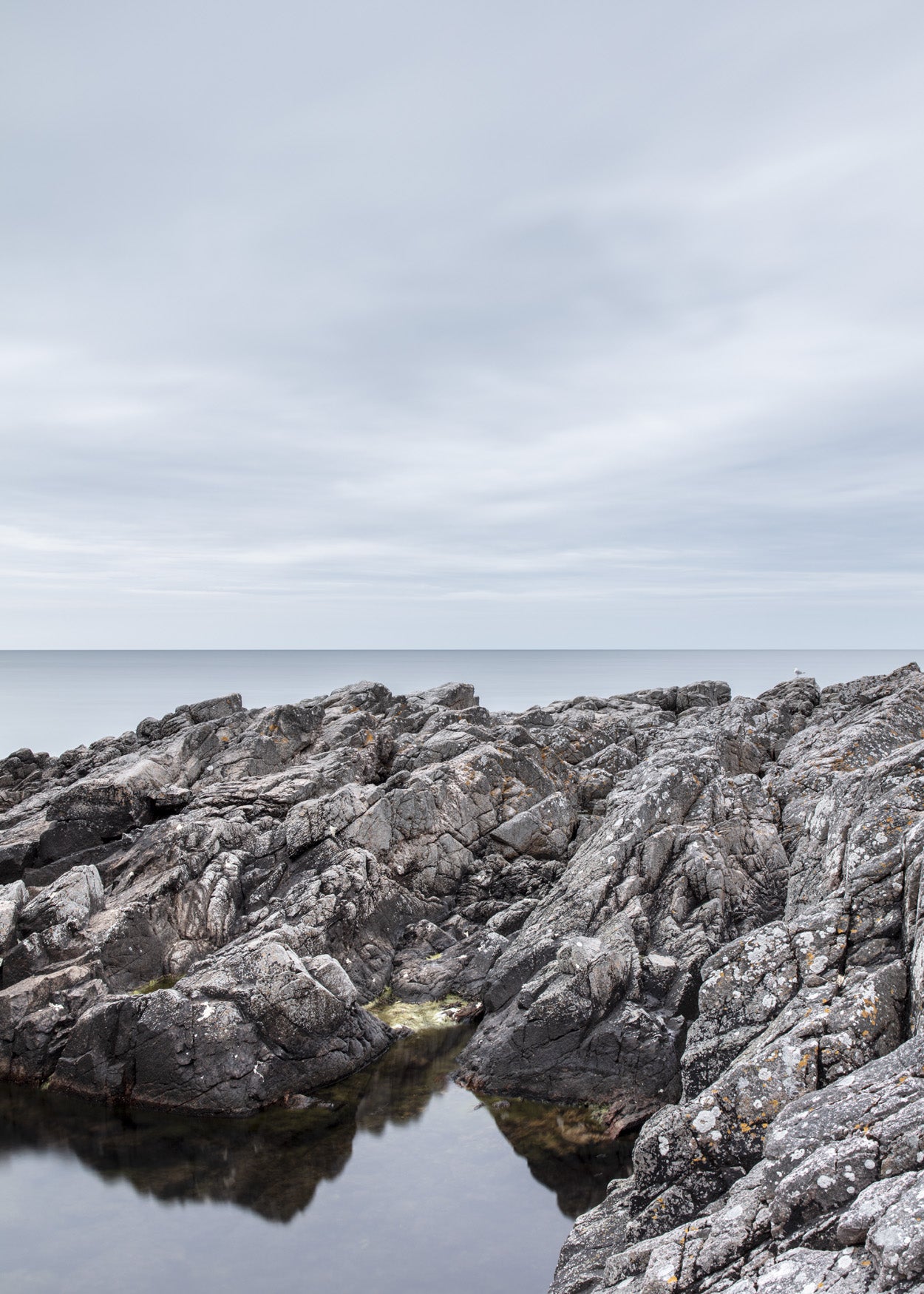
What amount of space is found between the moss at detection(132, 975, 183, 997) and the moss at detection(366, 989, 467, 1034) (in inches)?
236

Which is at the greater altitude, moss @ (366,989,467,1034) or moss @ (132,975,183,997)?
moss @ (132,975,183,997)

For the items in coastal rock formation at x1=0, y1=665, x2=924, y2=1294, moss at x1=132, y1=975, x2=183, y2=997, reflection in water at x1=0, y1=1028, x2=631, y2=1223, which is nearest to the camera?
coastal rock formation at x1=0, y1=665, x2=924, y2=1294

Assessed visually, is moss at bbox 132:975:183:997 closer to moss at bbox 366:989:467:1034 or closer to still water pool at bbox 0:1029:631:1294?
still water pool at bbox 0:1029:631:1294

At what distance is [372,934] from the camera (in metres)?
28.9

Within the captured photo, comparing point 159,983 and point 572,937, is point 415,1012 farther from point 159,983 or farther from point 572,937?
point 159,983

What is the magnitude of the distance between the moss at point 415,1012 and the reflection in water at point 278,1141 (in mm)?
2388

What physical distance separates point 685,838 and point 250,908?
14.2 metres

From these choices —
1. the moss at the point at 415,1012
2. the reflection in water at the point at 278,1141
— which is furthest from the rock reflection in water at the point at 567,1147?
the moss at the point at 415,1012

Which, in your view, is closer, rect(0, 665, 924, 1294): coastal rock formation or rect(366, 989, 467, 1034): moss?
rect(0, 665, 924, 1294): coastal rock formation

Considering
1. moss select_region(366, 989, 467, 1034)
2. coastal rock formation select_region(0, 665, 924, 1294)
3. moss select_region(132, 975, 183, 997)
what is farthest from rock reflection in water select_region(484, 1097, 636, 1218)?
moss select_region(132, 975, 183, 997)

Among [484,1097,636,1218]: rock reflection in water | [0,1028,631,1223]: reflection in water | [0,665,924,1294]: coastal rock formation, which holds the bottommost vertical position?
[0,1028,631,1223]: reflection in water

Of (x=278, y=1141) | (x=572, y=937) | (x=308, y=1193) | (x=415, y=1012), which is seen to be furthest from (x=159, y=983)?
(x=572, y=937)

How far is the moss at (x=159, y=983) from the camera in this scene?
88.1ft

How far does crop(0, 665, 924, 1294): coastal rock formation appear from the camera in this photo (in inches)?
428
